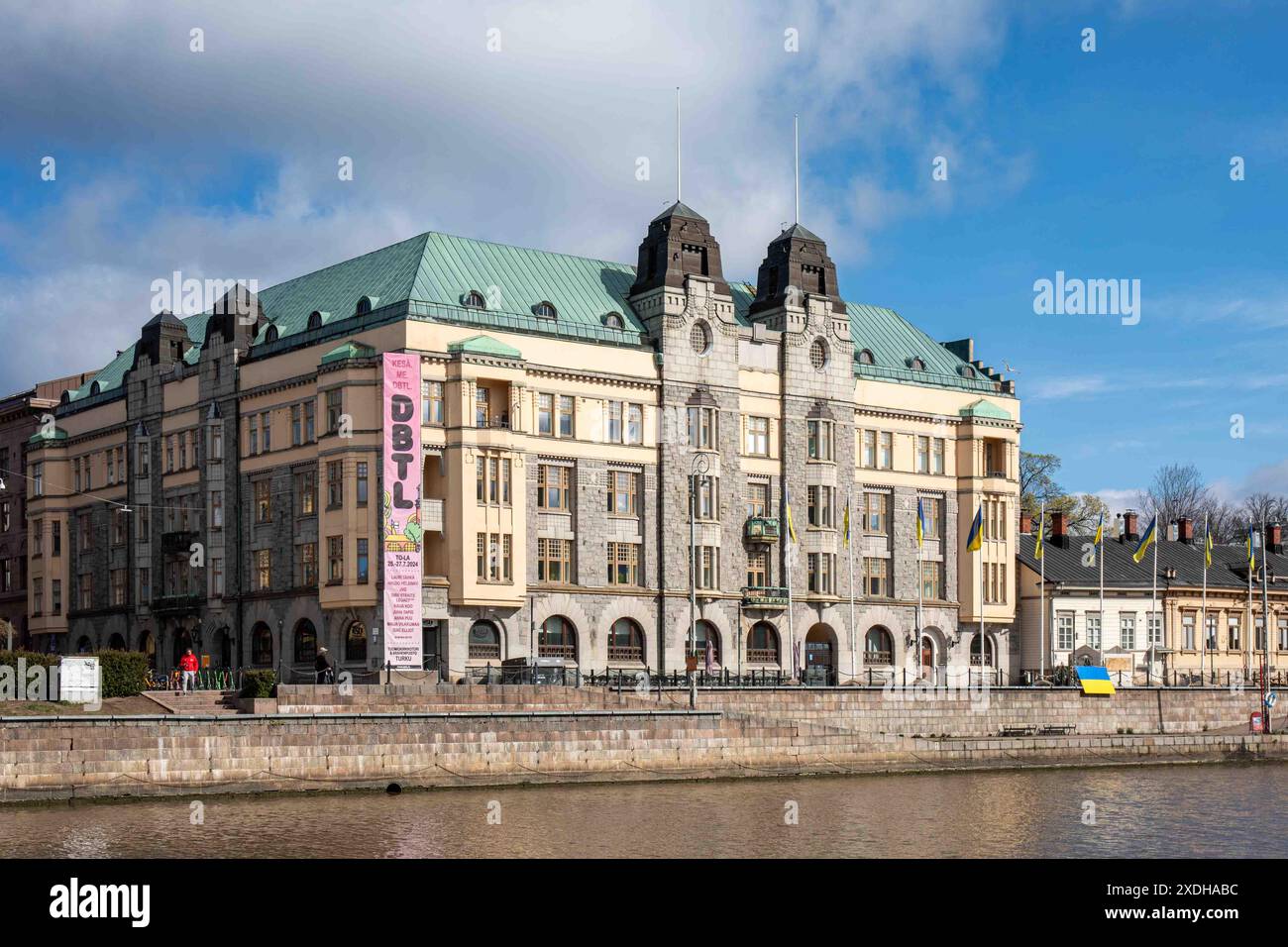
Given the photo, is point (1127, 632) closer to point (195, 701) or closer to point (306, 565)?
point (306, 565)

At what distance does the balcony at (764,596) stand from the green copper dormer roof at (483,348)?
1808 cm

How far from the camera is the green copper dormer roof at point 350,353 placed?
7756 cm

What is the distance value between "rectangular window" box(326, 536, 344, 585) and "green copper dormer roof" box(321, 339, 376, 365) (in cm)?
815

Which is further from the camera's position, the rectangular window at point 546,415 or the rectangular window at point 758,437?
the rectangular window at point 758,437

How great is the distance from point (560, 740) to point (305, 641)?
79.6 feet

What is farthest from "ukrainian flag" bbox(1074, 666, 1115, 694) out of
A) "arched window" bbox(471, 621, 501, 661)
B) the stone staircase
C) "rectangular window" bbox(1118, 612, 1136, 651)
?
the stone staircase

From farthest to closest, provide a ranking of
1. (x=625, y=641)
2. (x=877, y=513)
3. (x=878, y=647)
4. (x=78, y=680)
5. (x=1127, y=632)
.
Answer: (x=1127, y=632), (x=877, y=513), (x=878, y=647), (x=625, y=641), (x=78, y=680)

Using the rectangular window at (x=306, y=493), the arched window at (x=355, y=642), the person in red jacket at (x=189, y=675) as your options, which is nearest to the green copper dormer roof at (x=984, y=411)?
the rectangular window at (x=306, y=493)

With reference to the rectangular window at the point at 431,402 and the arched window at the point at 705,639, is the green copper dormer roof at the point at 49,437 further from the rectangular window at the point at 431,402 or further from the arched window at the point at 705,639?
the arched window at the point at 705,639

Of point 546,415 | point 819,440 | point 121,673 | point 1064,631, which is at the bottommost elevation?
point 1064,631

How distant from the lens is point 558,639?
81688mm

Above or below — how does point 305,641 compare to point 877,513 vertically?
below

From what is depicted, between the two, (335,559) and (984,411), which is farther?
(984,411)

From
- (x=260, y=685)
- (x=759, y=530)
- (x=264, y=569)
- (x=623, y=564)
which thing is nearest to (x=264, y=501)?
(x=264, y=569)
